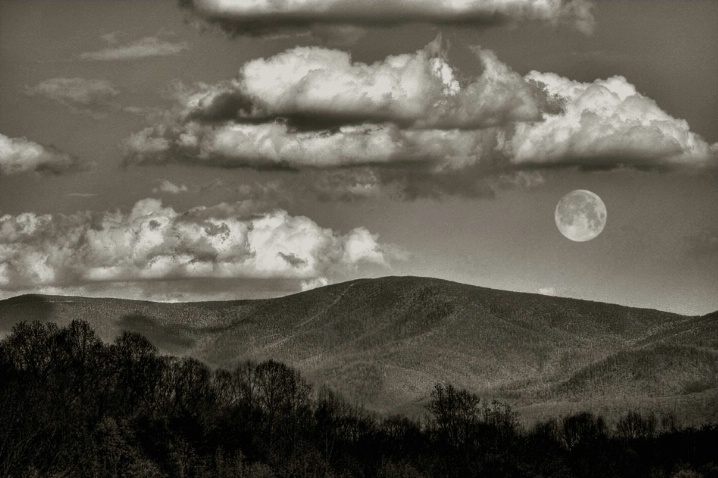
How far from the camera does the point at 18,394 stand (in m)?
120

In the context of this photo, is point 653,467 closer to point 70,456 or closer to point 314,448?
point 314,448

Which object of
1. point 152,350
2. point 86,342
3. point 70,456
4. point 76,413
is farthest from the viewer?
point 152,350

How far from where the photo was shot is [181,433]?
424 ft

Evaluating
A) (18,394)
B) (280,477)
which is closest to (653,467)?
(280,477)

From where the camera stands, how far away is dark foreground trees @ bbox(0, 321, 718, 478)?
111938 millimetres

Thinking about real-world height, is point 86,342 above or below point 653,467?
above

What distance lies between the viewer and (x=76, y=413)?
4668 inches

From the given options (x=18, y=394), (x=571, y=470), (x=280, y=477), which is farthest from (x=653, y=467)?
(x=18, y=394)

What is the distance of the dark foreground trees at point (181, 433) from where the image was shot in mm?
111938

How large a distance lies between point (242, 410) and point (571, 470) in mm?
Result: 58039

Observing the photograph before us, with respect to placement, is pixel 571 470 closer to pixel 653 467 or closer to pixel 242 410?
pixel 653 467

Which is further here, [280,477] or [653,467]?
[653,467]

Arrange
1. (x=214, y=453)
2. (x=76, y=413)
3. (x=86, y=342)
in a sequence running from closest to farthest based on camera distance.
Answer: (x=76, y=413) → (x=214, y=453) → (x=86, y=342)

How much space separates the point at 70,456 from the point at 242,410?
70.2m
